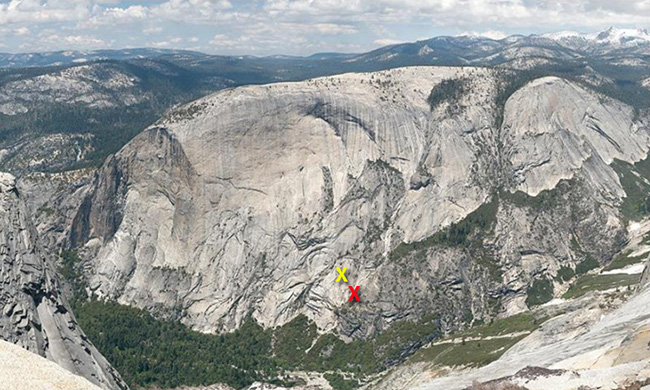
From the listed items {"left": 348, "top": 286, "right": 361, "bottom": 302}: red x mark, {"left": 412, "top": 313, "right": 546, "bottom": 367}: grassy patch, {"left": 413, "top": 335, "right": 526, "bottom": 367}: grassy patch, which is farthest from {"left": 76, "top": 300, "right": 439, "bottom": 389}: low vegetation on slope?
{"left": 413, "top": 335, "right": 526, "bottom": 367}: grassy patch

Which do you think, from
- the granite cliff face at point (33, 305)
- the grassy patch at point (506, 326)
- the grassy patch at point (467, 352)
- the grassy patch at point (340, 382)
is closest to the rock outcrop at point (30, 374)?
the granite cliff face at point (33, 305)

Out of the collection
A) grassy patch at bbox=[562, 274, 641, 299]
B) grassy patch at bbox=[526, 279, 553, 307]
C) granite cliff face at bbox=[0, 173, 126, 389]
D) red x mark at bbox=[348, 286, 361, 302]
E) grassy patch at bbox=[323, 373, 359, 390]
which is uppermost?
granite cliff face at bbox=[0, 173, 126, 389]

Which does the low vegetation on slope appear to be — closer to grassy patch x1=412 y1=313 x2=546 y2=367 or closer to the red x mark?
grassy patch x1=412 y1=313 x2=546 y2=367

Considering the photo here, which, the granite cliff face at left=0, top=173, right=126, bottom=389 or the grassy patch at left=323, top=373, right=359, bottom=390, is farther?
the grassy patch at left=323, top=373, right=359, bottom=390

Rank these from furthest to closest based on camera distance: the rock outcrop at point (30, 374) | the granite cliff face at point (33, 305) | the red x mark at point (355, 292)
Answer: the red x mark at point (355, 292)
the granite cliff face at point (33, 305)
the rock outcrop at point (30, 374)

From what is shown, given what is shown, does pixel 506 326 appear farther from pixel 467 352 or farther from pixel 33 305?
pixel 33 305

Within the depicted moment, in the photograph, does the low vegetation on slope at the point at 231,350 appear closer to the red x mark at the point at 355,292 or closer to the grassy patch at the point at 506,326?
the red x mark at the point at 355,292
